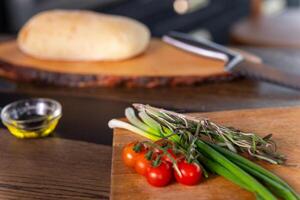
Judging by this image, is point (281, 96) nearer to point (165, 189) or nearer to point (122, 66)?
point (122, 66)

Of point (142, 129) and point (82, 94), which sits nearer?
point (142, 129)

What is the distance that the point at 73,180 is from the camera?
0.83 meters

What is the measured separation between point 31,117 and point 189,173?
18.8 inches

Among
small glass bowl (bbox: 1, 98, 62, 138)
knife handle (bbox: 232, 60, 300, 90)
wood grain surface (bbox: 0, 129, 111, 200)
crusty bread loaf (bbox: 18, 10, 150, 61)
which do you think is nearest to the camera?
wood grain surface (bbox: 0, 129, 111, 200)

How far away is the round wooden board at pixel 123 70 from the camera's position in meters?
1.21

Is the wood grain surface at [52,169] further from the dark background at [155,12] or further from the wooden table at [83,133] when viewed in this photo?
the dark background at [155,12]

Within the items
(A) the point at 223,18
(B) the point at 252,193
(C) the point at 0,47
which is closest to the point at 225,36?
(A) the point at 223,18

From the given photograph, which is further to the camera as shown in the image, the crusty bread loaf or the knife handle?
the crusty bread loaf

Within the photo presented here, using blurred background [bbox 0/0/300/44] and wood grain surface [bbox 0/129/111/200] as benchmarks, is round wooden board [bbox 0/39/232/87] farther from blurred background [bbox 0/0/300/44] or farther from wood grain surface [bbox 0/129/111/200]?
blurred background [bbox 0/0/300/44]

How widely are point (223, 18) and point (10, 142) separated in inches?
106

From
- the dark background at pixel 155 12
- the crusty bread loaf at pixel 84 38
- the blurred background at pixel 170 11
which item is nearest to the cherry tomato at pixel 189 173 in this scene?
the crusty bread loaf at pixel 84 38

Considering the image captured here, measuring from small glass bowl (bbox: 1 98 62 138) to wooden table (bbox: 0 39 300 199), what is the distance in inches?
0.8

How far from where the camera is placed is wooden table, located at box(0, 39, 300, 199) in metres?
0.82

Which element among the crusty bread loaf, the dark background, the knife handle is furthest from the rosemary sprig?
the dark background
